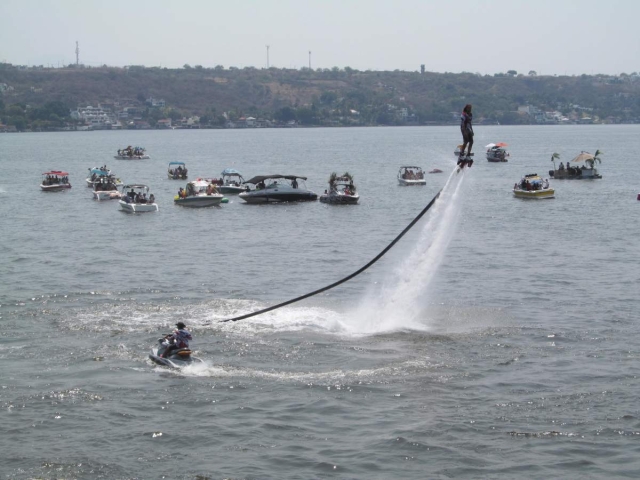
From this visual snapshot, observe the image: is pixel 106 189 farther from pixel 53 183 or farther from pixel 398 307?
pixel 398 307

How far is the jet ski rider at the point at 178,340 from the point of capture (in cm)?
3197

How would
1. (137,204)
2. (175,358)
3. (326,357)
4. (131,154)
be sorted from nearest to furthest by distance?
(175,358), (326,357), (137,204), (131,154)

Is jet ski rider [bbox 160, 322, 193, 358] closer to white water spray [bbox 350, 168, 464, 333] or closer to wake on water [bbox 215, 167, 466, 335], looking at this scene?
wake on water [bbox 215, 167, 466, 335]

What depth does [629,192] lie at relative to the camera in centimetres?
10456

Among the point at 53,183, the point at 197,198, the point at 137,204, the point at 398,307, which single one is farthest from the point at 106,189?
the point at 398,307

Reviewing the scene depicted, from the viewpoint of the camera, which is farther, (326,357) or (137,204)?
(137,204)

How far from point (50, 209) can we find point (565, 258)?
53835 millimetres

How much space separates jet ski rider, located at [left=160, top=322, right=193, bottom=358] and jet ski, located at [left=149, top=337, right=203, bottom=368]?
11cm

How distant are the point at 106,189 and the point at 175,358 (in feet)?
234

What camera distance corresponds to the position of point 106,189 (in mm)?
100125

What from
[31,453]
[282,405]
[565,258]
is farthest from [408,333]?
[565,258]

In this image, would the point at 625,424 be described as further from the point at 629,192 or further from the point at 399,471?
the point at 629,192

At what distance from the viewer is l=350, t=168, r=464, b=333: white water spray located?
3941 centimetres

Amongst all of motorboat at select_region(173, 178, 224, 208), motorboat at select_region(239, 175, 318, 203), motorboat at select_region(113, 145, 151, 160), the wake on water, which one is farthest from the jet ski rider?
motorboat at select_region(113, 145, 151, 160)
